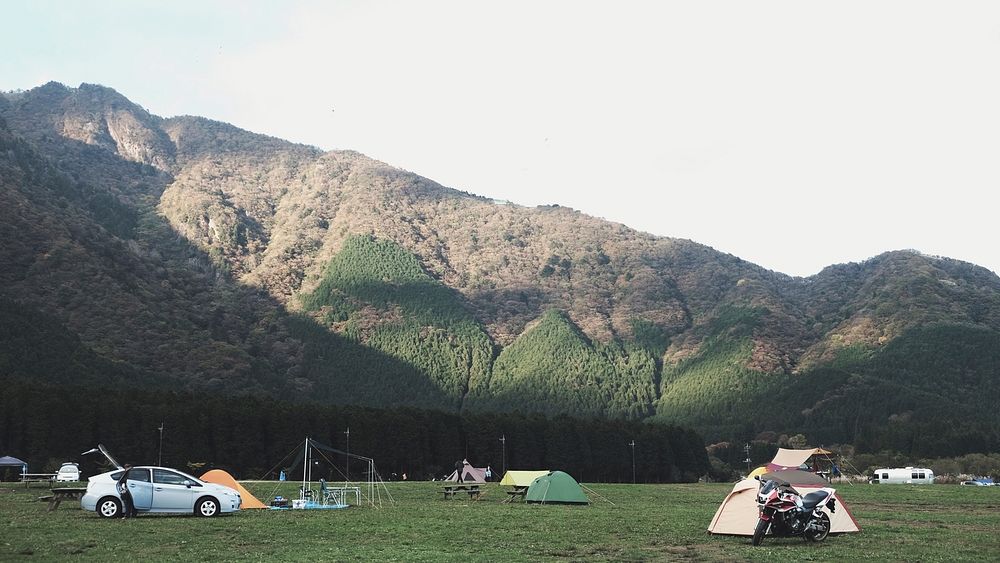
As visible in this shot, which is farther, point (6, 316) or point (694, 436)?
point (6, 316)

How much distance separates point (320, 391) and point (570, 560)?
562 ft

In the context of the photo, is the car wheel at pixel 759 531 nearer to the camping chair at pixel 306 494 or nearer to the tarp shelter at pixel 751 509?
the tarp shelter at pixel 751 509

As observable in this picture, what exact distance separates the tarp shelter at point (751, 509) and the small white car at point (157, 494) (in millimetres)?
17373

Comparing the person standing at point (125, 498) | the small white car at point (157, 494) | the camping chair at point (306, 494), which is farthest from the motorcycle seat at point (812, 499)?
the camping chair at point (306, 494)

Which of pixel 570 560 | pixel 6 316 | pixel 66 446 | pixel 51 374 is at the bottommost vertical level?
pixel 570 560

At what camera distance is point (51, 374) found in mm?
131000

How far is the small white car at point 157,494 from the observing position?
3247 centimetres

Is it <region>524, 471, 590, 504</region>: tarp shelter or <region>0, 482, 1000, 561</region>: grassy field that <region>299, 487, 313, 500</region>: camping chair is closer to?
<region>0, 482, 1000, 561</region>: grassy field

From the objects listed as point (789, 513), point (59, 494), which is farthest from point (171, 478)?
point (789, 513)

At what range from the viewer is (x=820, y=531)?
2606 centimetres

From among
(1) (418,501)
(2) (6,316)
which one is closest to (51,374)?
(2) (6,316)

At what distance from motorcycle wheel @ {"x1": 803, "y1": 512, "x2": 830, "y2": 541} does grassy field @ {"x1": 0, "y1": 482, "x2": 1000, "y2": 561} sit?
1.08ft

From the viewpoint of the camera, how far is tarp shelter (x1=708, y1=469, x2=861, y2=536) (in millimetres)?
27625

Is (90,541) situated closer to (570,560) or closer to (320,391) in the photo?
(570,560)
